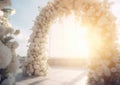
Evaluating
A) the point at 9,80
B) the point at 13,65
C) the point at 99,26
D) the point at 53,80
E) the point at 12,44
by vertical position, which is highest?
the point at 99,26

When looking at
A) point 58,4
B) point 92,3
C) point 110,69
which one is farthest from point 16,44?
point 58,4

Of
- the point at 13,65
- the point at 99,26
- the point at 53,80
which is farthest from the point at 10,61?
the point at 53,80

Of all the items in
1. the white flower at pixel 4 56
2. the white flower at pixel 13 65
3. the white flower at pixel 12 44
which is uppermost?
the white flower at pixel 12 44

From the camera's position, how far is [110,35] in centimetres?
669

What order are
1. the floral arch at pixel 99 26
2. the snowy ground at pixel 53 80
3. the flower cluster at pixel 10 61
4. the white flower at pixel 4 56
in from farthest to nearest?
the snowy ground at pixel 53 80 < the floral arch at pixel 99 26 < the flower cluster at pixel 10 61 < the white flower at pixel 4 56

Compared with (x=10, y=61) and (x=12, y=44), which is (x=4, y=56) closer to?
(x=10, y=61)

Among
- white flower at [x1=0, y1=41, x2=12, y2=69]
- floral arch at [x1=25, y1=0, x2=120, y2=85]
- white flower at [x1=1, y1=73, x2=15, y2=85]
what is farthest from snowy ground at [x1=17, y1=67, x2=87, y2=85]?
white flower at [x1=0, y1=41, x2=12, y2=69]

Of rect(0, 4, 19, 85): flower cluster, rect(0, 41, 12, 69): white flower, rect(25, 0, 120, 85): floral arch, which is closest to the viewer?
rect(0, 41, 12, 69): white flower

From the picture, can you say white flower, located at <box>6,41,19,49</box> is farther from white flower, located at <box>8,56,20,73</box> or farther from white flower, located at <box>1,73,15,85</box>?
white flower, located at <box>1,73,15,85</box>

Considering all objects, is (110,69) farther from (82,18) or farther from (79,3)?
(79,3)

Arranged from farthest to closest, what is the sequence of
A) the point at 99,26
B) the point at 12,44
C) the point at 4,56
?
the point at 99,26, the point at 12,44, the point at 4,56

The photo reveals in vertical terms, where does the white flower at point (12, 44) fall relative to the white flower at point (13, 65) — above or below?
above

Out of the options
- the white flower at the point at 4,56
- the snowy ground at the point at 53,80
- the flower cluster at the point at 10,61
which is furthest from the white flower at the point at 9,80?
the snowy ground at the point at 53,80

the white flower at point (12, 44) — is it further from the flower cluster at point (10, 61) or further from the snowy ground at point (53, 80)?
the snowy ground at point (53, 80)
